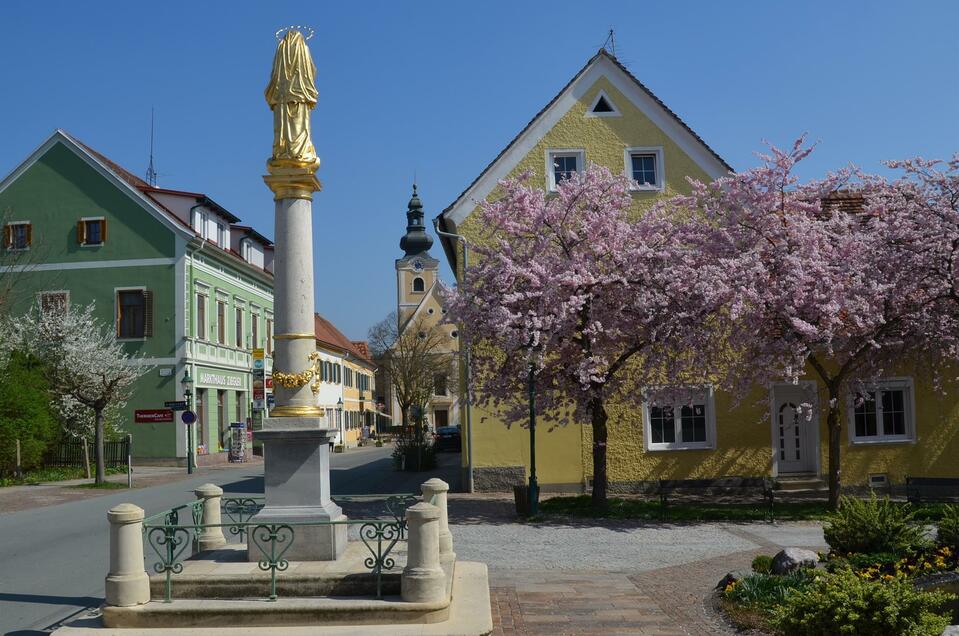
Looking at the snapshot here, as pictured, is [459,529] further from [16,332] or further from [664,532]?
[16,332]

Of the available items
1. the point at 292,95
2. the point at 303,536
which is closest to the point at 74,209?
the point at 292,95

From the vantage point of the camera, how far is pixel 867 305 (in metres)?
16.2

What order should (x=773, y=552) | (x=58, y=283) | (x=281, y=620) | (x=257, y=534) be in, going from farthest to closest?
(x=58, y=283) → (x=773, y=552) → (x=257, y=534) → (x=281, y=620)

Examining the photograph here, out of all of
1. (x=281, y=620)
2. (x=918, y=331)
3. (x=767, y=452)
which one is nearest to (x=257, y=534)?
(x=281, y=620)

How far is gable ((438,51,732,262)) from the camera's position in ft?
73.5

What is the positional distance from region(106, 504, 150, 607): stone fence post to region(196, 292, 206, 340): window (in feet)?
98.2

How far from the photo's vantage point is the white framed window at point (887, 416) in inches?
847

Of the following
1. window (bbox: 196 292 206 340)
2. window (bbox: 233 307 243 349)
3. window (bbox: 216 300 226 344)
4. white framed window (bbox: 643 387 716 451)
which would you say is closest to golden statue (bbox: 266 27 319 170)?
white framed window (bbox: 643 387 716 451)

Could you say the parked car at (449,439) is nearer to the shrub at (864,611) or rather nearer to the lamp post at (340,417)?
the lamp post at (340,417)

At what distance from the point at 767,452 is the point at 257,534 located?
15.6m

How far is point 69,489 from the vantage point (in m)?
25.7

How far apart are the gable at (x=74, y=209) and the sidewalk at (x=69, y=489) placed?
872 centimetres

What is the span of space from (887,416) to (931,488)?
4007 mm

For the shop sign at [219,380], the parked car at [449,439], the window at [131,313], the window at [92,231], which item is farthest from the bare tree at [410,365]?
the window at [92,231]
